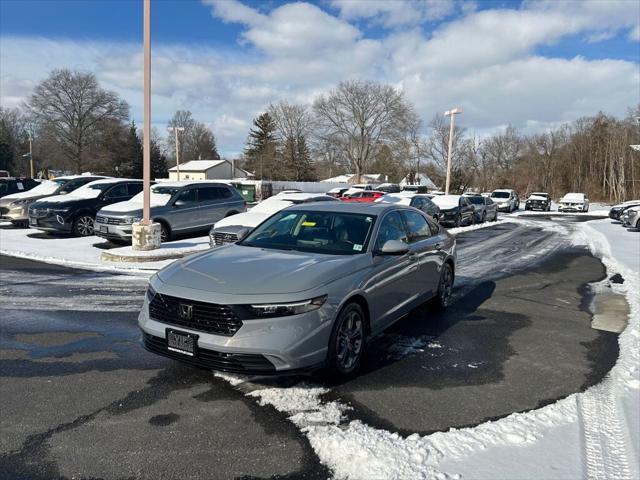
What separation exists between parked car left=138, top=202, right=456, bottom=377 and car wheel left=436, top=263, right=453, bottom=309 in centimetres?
145

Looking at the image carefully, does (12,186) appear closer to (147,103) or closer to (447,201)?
(147,103)

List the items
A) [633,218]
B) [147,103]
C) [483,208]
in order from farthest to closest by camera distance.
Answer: [483,208], [633,218], [147,103]

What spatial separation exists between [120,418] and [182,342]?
706 millimetres

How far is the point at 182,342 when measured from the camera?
3857 mm

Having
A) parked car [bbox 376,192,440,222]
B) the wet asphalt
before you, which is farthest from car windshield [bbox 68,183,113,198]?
parked car [bbox 376,192,440,222]

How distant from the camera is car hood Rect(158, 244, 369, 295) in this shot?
3877 mm

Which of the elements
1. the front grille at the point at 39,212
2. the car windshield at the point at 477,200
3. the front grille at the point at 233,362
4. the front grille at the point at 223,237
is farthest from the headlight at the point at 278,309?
the car windshield at the point at 477,200

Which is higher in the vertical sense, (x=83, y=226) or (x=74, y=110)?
(x=74, y=110)

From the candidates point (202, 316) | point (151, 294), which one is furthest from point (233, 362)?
point (151, 294)

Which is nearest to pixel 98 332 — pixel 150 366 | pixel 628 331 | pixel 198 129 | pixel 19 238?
pixel 150 366

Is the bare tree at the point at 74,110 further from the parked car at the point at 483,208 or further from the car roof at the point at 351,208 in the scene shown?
the car roof at the point at 351,208

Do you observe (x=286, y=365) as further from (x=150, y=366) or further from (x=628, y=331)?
(x=628, y=331)

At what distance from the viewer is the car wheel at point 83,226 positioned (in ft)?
47.0

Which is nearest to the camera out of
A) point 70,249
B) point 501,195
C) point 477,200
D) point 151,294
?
point 151,294
